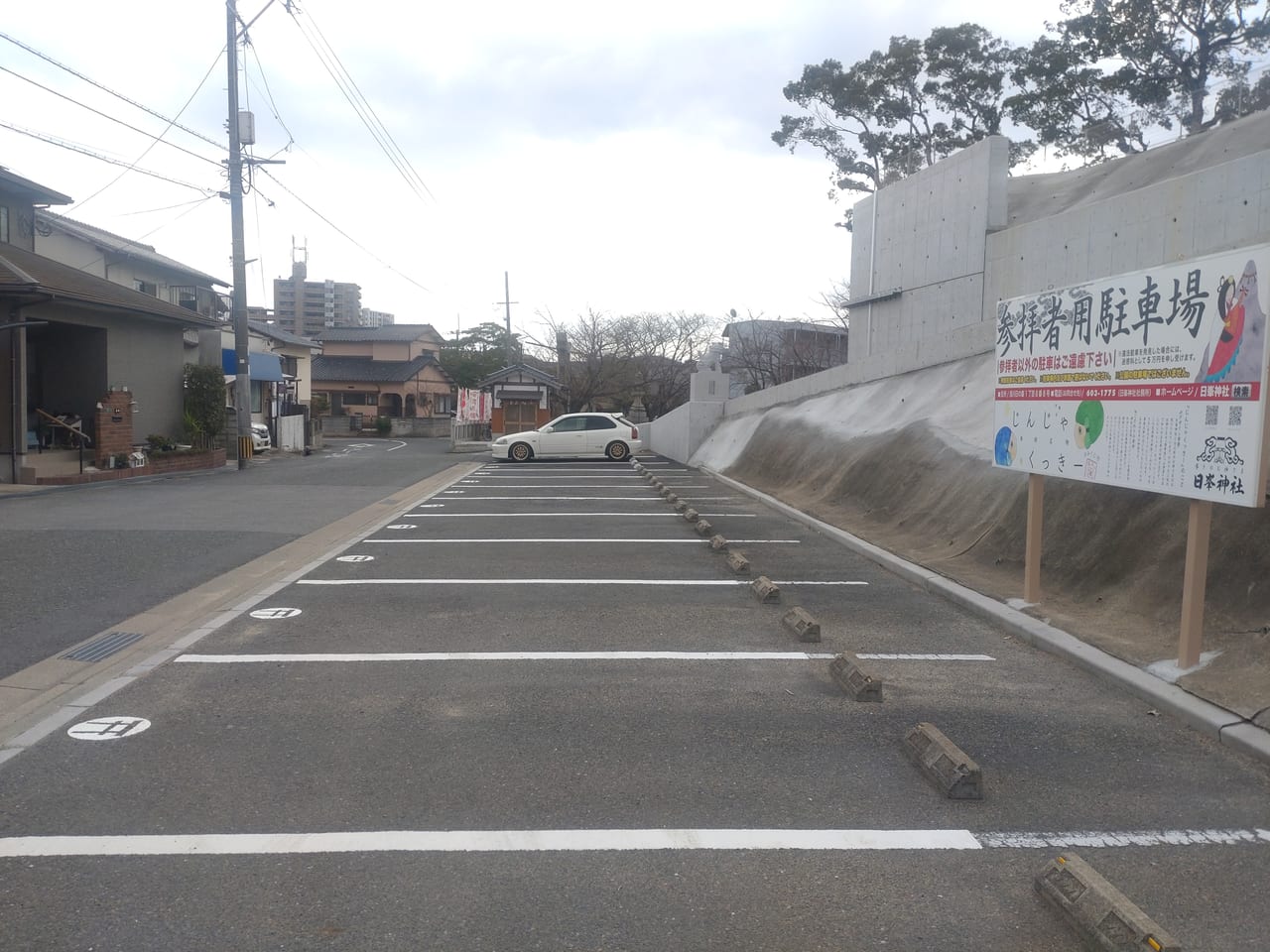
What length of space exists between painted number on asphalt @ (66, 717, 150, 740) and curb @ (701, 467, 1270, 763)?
18.0 ft

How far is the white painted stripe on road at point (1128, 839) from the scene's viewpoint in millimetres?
3840

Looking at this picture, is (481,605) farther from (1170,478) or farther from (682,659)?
(1170,478)

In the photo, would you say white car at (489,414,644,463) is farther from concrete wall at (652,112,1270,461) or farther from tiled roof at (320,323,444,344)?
tiled roof at (320,323,444,344)

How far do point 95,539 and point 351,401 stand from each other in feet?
160

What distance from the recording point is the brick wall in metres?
20.4

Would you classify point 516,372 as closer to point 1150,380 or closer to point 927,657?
point 927,657

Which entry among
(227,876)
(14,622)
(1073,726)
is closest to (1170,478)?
(1073,726)

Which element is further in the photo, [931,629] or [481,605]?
[481,605]

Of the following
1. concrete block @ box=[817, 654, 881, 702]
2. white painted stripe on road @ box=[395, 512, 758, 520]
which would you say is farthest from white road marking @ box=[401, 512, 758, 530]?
concrete block @ box=[817, 654, 881, 702]

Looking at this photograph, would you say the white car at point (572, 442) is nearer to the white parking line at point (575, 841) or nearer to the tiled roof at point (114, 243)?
the tiled roof at point (114, 243)

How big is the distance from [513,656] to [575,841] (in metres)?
2.77

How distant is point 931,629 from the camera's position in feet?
24.4

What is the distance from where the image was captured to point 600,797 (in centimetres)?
422

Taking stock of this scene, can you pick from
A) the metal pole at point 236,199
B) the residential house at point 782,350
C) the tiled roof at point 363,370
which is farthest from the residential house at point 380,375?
the metal pole at point 236,199
